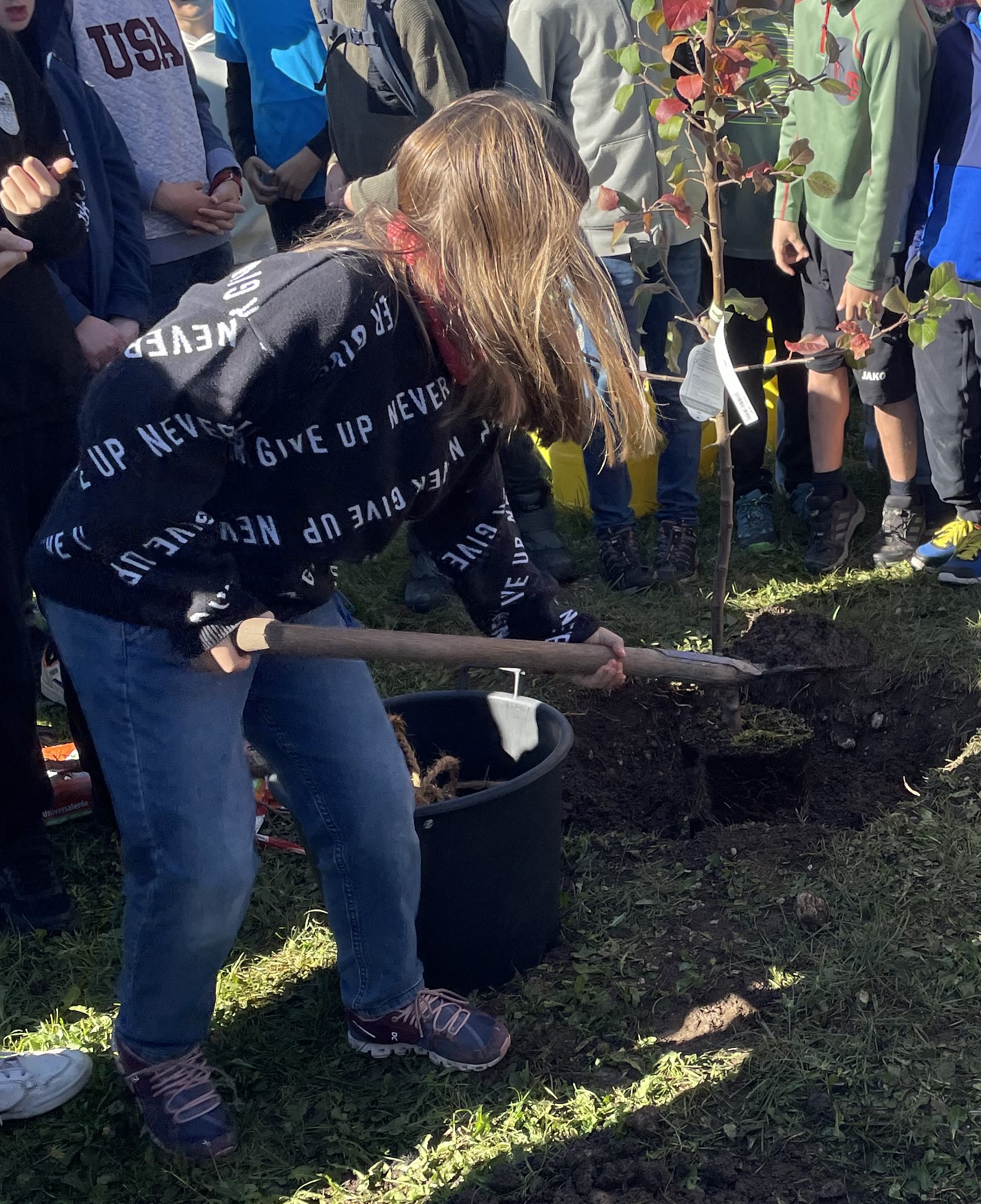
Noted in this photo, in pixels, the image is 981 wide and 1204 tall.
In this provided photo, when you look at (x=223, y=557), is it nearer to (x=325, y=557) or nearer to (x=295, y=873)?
(x=325, y=557)

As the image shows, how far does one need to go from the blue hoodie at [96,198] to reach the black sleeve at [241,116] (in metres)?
1.27

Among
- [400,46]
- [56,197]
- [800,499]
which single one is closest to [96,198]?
[56,197]

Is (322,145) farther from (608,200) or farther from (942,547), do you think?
(942,547)

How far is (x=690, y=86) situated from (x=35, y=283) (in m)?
1.55

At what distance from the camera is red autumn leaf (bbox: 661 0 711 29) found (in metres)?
2.59

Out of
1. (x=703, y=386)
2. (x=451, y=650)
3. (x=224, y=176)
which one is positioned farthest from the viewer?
(x=224, y=176)

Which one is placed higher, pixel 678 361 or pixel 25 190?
pixel 25 190

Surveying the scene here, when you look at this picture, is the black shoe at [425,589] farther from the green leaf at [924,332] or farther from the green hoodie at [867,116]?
the green leaf at [924,332]

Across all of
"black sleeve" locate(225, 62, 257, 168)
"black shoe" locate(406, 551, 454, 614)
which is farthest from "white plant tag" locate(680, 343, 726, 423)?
"black sleeve" locate(225, 62, 257, 168)

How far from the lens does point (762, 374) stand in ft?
15.3

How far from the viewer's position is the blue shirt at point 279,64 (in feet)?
14.5

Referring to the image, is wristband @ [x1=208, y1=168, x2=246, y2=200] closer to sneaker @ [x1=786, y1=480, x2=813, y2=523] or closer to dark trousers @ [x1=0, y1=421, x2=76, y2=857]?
dark trousers @ [x1=0, y1=421, x2=76, y2=857]

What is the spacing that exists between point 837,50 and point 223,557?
2.54 meters

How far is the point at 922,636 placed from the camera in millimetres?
3795
